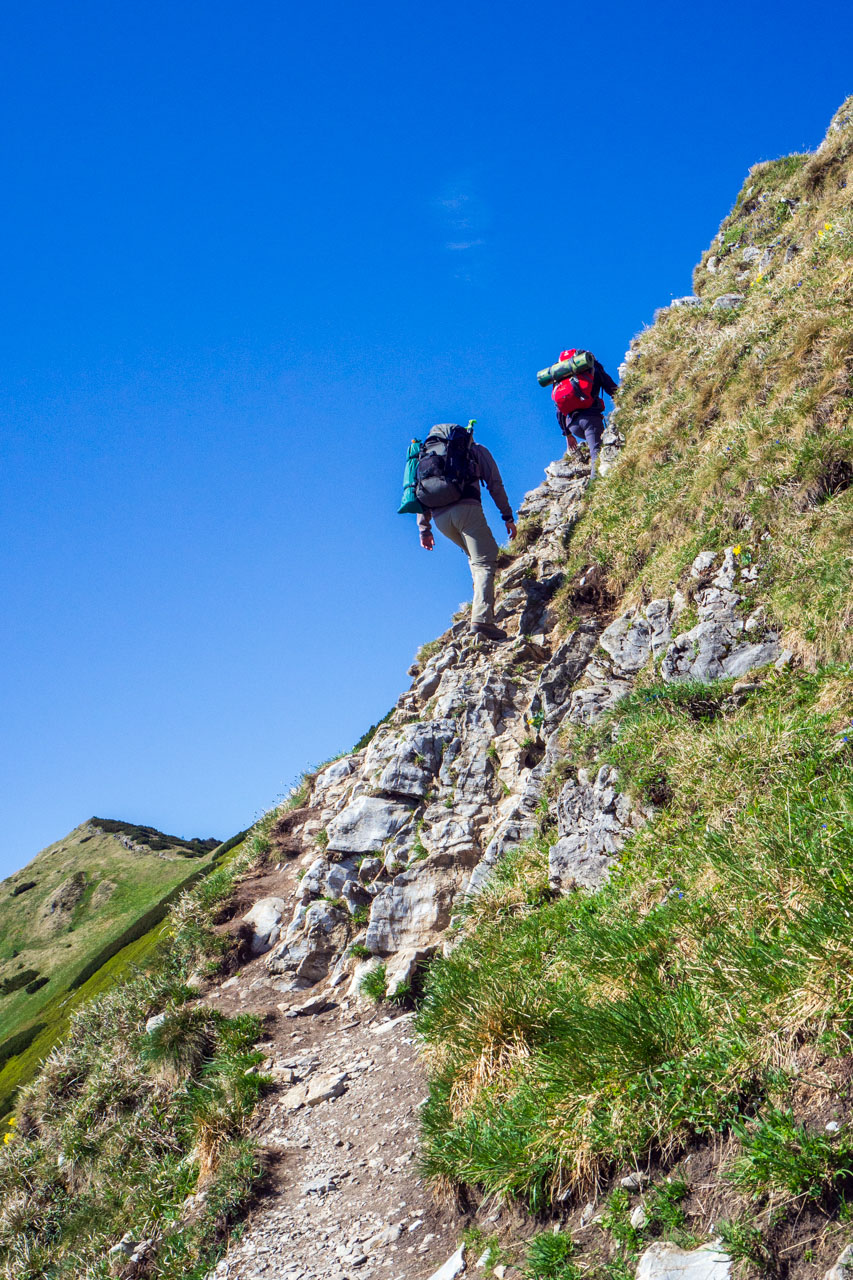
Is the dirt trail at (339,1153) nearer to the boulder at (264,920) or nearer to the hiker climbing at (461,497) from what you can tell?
the boulder at (264,920)

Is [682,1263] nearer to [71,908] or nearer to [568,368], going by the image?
[568,368]

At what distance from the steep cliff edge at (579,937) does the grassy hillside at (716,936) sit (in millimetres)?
28

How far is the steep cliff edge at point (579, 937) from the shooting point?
4.12 metres

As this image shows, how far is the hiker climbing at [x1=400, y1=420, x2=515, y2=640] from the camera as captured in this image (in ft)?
47.4

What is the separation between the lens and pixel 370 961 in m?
11.1

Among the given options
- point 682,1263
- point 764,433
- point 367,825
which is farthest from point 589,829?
point 764,433

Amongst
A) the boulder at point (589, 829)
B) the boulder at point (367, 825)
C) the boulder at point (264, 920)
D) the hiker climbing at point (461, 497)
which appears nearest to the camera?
the boulder at point (589, 829)

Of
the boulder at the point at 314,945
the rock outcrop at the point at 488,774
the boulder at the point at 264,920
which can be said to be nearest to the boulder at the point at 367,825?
the rock outcrop at the point at 488,774

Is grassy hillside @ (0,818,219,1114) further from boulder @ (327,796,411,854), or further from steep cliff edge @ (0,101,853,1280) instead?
steep cliff edge @ (0,101,853,1280)

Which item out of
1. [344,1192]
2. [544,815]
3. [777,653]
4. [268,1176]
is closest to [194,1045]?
[268,1176]

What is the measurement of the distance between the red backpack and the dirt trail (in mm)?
14878

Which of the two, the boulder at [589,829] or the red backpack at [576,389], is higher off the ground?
the red backpack at [576,389]

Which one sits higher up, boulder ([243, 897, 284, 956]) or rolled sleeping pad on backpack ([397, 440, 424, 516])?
rolled sleeping pad on backpack ([397, 440, 424, 516])

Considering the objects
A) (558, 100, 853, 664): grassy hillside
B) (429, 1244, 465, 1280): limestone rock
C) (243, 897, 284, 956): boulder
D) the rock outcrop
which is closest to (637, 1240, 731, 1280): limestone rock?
(429, 1244, 465, 1280): limestone rock
